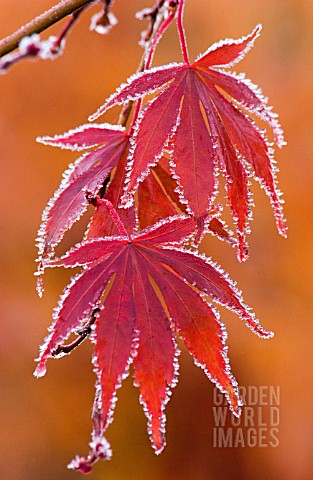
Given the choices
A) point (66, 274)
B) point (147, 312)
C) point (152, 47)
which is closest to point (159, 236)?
point (147, 312)

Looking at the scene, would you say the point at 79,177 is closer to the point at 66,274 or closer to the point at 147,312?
the point at 147,312

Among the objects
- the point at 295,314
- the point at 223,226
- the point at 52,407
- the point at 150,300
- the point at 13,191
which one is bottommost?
the point at 150,300

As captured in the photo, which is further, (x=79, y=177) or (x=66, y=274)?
(x=66, y=274)

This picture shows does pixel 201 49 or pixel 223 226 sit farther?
pixel 201 49

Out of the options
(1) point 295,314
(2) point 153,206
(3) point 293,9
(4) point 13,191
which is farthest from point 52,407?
(2) point 153,206

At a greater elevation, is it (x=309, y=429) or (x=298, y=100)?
(x=298, y=100)

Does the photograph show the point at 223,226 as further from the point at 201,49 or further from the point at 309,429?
the point at 309,429

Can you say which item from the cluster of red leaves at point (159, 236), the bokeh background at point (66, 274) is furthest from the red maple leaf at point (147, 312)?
the bokeh background at point (66, 274)
